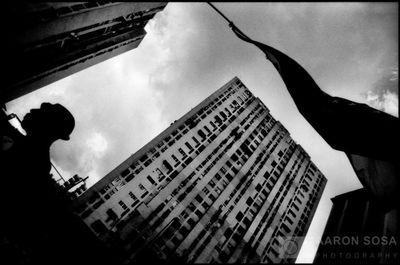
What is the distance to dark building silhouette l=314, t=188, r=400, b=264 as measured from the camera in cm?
477

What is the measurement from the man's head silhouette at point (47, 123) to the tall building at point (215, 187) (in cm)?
2354

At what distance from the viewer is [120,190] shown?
3906 cm

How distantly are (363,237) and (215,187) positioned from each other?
39.5m

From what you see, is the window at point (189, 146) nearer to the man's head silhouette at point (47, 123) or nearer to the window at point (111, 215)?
the window at point (111, 215)

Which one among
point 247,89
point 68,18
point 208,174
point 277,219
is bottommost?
point 277,219

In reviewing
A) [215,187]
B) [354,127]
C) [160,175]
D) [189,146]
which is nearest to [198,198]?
[215,187]

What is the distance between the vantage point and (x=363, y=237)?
16.3 ft

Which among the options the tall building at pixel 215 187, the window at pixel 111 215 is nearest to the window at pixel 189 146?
the tall building at pixel 215 187

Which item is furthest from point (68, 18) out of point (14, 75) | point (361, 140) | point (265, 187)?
point (265, 187)

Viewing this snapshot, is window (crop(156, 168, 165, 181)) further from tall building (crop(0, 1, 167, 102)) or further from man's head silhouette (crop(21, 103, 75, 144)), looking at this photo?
man's head silhouette (crop(21, 103, 75, 144))

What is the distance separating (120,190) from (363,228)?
37.7 metres

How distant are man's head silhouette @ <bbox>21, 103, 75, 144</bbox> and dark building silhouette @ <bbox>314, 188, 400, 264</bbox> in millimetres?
6703

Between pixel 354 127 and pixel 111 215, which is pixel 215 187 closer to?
pixel 111 215

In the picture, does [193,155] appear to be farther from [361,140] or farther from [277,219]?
[361,140]
